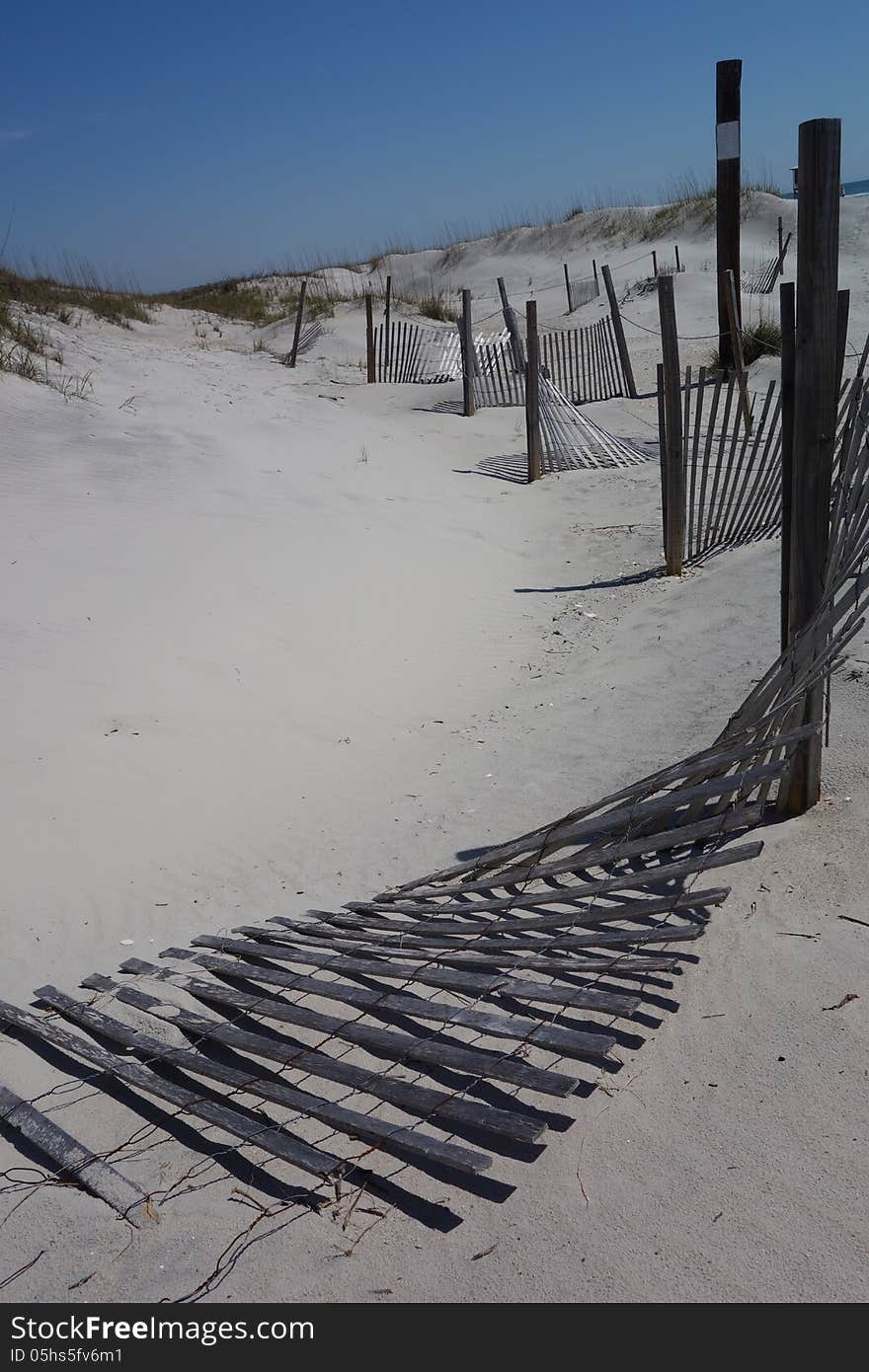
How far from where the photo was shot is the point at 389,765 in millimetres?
5676

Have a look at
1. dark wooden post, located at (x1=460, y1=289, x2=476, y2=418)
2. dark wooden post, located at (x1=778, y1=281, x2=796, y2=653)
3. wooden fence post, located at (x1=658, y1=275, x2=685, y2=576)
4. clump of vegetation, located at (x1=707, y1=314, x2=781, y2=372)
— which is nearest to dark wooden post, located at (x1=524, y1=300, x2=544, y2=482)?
dark wooden post, located at (x1=460, y1=289, x2=476, y2=418)

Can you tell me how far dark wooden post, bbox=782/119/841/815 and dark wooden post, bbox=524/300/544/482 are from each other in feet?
25.0

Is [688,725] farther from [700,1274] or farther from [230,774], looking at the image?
[700,1274]

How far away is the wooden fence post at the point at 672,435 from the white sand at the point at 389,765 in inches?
13.0

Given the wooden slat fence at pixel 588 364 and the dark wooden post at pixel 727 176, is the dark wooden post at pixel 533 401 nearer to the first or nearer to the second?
the dark wooden post at pixel 727 176

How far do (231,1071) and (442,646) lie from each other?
4784 mm

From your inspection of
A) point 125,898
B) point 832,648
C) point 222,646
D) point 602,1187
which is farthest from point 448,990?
point 222,646

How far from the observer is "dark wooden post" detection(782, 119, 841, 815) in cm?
322

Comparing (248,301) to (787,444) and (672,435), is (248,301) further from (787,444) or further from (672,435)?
(787,444)

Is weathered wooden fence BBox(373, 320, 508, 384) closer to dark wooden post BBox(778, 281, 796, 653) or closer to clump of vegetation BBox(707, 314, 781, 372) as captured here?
clump of vegetation BBox(707, 314, 781, 372)

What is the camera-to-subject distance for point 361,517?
31.6ft

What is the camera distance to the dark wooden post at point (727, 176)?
12.4 metres

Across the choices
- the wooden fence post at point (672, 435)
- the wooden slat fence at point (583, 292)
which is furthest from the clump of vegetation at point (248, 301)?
the wooden fence post at point (672, 435)

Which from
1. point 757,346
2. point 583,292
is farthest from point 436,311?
point 757,346
